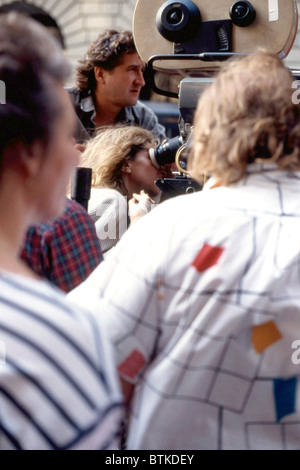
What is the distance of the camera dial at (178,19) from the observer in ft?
6.98

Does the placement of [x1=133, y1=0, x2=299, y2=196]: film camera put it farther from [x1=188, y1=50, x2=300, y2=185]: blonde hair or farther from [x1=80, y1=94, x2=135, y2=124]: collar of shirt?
[x1=80, y1=94, x2=135, y2=124]: collar of shirt

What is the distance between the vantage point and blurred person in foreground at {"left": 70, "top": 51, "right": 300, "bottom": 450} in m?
1.19

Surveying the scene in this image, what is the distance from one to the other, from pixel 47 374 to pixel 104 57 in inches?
112

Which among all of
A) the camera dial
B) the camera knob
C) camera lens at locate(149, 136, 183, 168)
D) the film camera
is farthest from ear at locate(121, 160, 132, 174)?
the camera knob

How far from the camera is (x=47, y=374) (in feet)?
2.30

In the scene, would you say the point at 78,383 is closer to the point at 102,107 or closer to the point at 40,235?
the point at 40,235

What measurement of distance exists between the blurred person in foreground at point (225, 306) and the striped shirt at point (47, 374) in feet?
1.57

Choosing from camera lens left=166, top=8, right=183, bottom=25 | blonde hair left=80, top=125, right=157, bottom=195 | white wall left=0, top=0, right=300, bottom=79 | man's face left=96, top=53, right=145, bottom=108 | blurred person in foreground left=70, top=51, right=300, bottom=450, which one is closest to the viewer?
blurred person in foreground left=70, top=51, right=300, bottom=450

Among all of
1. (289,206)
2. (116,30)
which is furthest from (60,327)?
(116,30)

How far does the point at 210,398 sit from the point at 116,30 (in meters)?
2.63

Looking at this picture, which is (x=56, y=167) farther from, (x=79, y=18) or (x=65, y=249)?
(x=79, y=18)

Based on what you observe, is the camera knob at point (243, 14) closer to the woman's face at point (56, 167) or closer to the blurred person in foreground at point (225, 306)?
the blurred person in foreground at point (225, 306)

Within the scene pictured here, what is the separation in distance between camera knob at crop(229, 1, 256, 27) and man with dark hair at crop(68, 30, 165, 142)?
4.03 ft

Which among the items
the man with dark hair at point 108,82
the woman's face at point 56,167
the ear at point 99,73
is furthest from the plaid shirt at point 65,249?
the ear at point 99,73
